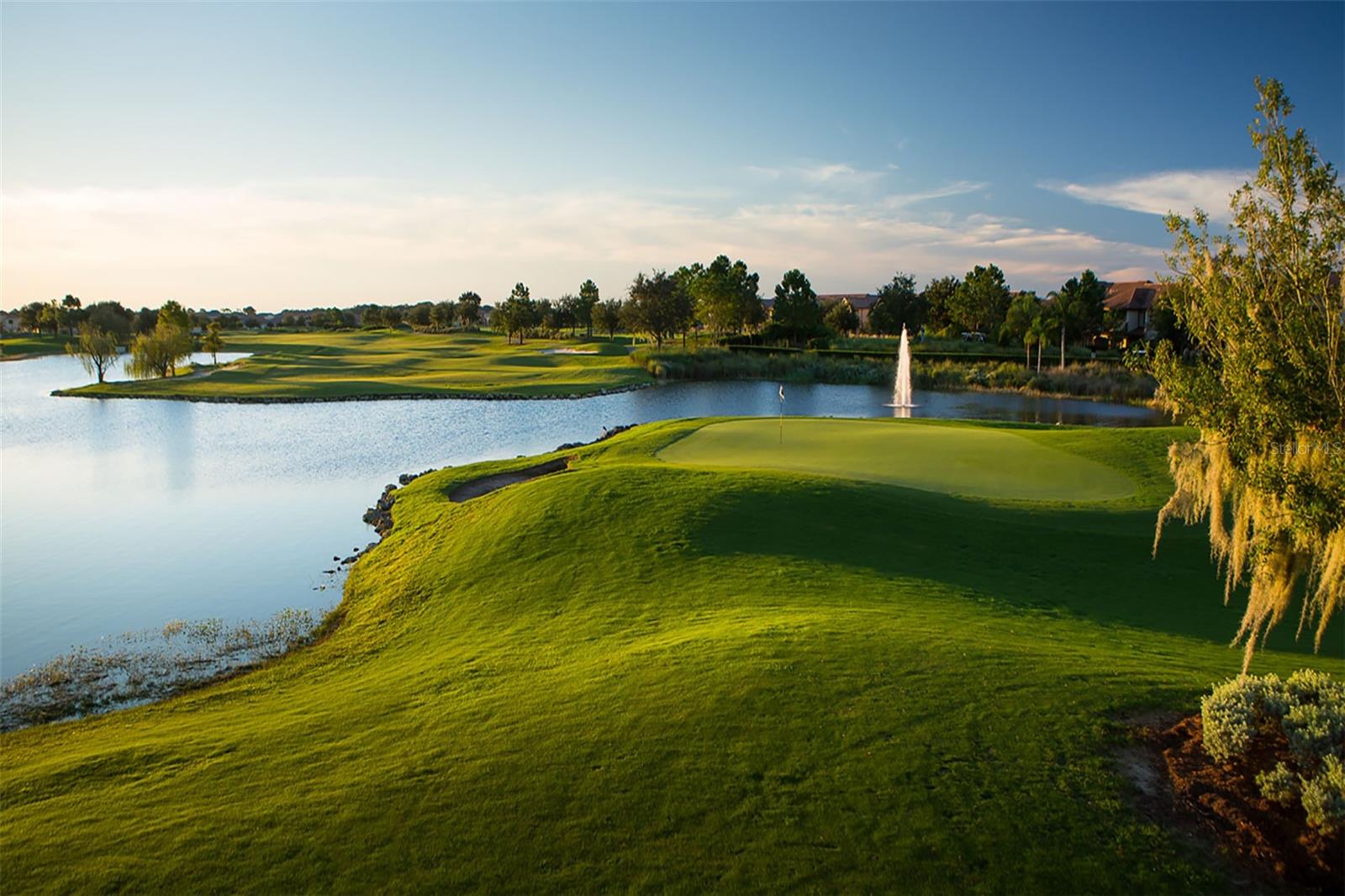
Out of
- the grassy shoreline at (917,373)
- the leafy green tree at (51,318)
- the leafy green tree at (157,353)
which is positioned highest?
A: the leafy green tree at (51,318)

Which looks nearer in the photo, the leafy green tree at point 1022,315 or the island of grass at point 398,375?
the island of grass at point 398,375

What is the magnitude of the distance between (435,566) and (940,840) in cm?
1364

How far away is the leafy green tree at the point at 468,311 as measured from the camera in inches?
6959

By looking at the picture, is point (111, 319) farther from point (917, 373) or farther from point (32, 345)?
point (917, 373)

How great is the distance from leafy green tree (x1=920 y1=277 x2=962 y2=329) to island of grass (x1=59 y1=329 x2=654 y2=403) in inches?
1794

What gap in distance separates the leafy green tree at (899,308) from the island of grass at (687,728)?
3934 inches

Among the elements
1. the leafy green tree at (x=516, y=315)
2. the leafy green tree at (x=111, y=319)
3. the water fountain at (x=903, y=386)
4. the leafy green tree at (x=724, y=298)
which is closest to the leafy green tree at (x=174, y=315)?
the leafy green tree at (x=111, y=319)

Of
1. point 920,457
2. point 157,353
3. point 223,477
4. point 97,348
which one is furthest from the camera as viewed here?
point 157,353

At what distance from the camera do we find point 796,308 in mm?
104938

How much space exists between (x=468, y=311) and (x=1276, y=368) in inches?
7075

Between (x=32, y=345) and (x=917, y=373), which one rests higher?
(x=32, y=345)

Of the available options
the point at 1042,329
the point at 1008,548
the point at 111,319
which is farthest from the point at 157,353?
the point at 1042,329

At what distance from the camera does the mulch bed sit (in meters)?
6.25

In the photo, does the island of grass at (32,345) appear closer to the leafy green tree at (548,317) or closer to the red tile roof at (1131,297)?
the leafy green tree at (548,317)
